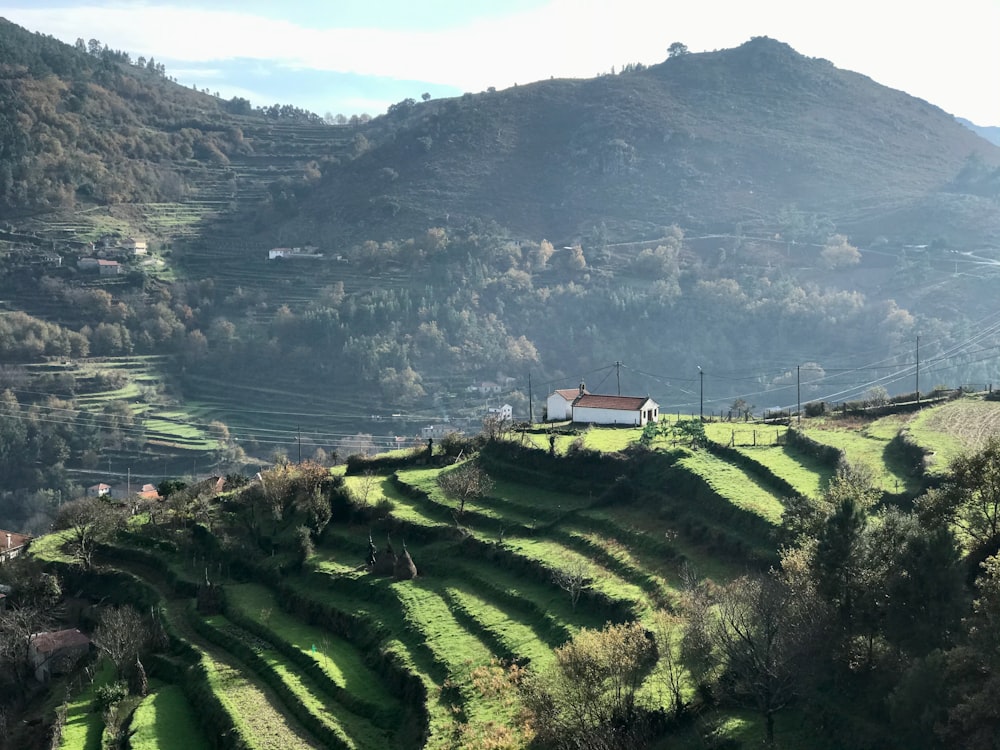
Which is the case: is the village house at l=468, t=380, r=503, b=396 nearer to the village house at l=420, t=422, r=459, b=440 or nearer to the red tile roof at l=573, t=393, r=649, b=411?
the village house at l=420, t=422, r=459, b=440

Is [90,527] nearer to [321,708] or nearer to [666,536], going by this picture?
[321,708]

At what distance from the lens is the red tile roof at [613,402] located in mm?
60094

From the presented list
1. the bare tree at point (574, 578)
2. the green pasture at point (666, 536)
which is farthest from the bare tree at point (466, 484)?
the bare tree at point (574, 578)

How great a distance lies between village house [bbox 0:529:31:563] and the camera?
63.2 m

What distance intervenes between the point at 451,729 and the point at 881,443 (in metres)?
25.6

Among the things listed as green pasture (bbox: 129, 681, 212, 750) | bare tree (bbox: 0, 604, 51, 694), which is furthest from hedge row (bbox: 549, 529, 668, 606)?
bare tree (bbox: 0, 604, 51, 694)

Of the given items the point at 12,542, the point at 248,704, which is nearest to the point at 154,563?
the point at 12,542

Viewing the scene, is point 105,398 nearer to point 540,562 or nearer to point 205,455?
point 205,455

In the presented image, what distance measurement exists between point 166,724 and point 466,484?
17629 millimetres

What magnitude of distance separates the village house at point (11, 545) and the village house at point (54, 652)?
1382cm

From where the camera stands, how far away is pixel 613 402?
200 feet

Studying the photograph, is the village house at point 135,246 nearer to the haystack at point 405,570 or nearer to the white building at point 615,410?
the white building at point 615,410

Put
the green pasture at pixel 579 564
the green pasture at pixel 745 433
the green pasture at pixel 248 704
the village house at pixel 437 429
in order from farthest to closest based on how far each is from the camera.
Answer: the village house at pixel 437 429 < the green pasture at pixel 745 433 < the green pasture at pixel 579 564 < the green pasture at pixel 248 704

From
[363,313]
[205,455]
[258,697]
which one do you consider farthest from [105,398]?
[258,697]
